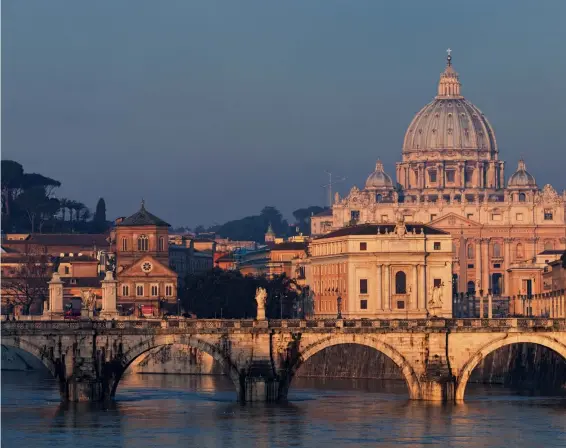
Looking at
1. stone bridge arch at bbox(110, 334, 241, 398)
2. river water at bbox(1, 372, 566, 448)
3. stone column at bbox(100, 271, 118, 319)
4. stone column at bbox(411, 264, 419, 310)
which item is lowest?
river water at bbox(1, 372, 566, 448)

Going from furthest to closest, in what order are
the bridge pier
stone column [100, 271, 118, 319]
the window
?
1. the window
2. stone column [100, 271, 118, 319]
3. the bridge pier

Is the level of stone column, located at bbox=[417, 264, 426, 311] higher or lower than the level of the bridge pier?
higher

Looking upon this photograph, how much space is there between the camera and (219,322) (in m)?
106

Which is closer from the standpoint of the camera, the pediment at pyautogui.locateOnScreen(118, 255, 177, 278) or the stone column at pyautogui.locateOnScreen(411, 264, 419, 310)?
the stone column at pyautogui.locateOnScreen(411, 264, 419, 310)

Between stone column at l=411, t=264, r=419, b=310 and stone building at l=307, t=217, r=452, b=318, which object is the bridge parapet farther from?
stone column at l=411, t=264, r=419, b=310

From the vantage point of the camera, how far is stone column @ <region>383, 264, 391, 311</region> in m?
194

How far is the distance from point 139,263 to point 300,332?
9082cm

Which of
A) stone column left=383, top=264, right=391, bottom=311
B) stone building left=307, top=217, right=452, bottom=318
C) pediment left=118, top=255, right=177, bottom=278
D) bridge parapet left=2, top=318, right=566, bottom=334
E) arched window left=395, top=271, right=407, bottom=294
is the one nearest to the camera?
bridge parapet left=2, top=318, right=566, bottom=334

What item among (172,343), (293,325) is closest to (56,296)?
(172,343)

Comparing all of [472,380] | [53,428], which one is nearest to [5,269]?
[472,380]

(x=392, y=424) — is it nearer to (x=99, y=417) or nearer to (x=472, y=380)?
(x=99, y=417)

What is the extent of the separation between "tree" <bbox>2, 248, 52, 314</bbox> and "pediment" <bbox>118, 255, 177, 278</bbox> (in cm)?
611

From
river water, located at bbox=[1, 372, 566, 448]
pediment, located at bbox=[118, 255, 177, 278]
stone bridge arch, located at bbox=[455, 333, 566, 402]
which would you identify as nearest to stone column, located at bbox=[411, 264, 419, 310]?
pediment, located at bbox=[118, 255, 177, 278]

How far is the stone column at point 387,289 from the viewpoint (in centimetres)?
19375
